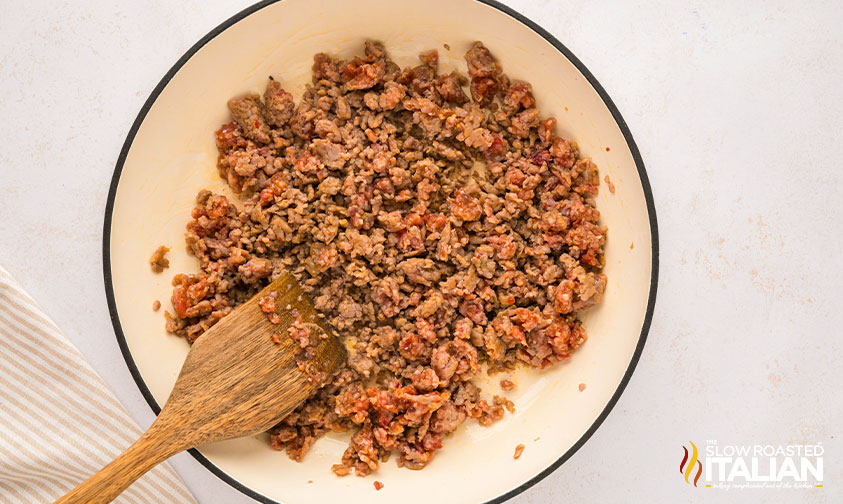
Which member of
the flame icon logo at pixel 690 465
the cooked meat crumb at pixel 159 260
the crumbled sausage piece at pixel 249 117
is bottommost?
the flame icon logo at pixel 690 465

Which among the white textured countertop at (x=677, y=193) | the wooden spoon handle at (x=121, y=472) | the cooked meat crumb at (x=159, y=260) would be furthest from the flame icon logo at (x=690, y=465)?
the cooked meat crumb at (x=159, y=260)

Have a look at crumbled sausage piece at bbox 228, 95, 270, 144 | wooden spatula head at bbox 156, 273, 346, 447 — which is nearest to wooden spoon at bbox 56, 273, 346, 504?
wooden spatula head at bbox 156, 273, 346, 447

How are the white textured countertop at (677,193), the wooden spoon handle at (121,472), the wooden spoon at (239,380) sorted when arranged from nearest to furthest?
the wooden spoon handle at (121,472)
the wooden spoon at (239,380)
the white textured countertop at (677,193)

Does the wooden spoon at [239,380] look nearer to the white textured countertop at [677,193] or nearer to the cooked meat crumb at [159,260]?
the cooked meat crumb at [159,260]

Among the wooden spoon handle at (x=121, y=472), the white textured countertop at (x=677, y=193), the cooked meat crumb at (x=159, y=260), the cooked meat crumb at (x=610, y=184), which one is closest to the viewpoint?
the wooden spoon handle at (x=121, y=472)

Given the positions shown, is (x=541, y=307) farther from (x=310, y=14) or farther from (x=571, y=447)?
(x=310, y=14)

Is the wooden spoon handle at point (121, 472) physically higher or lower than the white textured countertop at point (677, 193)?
lower

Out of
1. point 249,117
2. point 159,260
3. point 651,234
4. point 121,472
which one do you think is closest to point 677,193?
point 651,234
